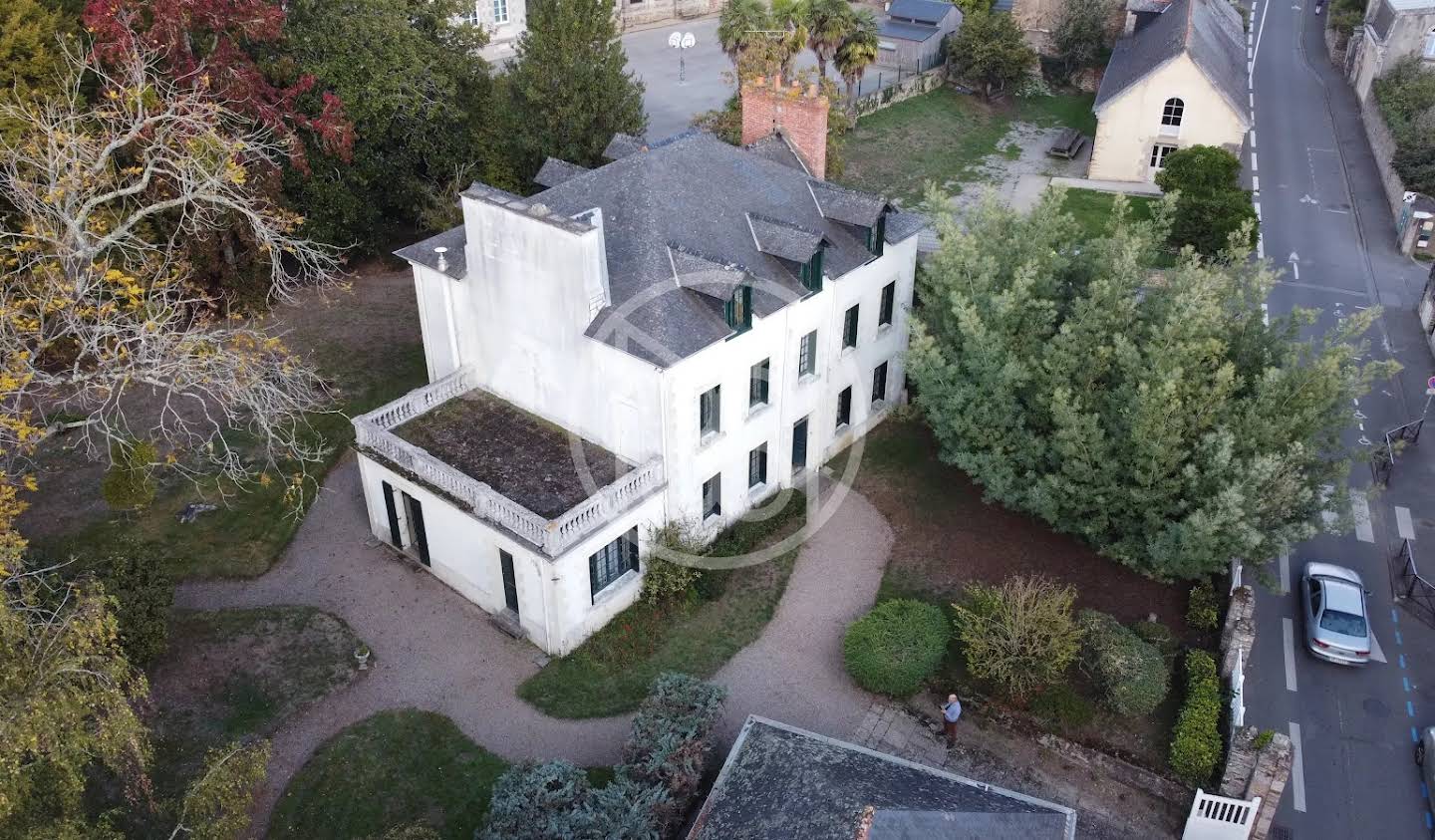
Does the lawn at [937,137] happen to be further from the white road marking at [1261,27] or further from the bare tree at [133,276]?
the bare tree at [133,276]

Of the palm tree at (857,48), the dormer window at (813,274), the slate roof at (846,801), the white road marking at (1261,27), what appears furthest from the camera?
the white road marking at (1261,27)

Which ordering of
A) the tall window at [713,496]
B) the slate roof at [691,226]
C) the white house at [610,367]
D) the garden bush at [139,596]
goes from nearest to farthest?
the garden bush at [139,596], the white house at [610,367], the slate roof at [691,226], the tall window at [713,496]

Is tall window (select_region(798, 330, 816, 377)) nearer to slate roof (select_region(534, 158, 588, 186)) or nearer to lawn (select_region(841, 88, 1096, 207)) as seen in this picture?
slate roof (select_region(534, 158, 588, 186))

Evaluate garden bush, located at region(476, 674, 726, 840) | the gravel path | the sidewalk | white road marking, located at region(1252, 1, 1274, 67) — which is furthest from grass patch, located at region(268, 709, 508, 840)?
white road marking, located at region(1252, 1, 1274, 67)

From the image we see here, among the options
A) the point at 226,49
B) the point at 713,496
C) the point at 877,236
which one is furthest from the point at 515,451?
the point at 226,49

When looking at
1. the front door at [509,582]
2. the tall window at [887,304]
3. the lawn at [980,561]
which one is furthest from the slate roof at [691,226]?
the lawn at [980,561]
